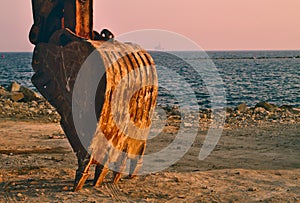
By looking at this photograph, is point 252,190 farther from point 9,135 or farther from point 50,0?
point 9,135

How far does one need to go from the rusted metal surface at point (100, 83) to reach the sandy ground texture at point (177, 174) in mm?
456

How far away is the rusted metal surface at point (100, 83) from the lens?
537 centimetres

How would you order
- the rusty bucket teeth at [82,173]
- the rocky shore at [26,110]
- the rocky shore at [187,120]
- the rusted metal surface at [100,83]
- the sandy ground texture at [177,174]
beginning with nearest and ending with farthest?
the rusted metal surface at [100,83]
the rusty bucket teeth at [82,173]
the sandy ground texture at [177,174]
the rocky shore at [187,120]
the rocky shore at [26,110]

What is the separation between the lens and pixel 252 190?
19.7ft

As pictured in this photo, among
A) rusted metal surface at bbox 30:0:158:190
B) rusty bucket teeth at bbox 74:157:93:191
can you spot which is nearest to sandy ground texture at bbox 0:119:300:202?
rusty bucket teeth at bbox 74:157:93:191

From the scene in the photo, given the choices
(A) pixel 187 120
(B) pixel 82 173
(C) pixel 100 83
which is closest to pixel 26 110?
(A) pixel 187 120

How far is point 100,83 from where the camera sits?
530cm

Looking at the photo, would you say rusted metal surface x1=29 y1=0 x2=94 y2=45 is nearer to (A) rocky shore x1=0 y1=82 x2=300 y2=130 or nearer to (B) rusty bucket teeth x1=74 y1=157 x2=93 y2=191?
(B) rusty bucket teeth x1=74 y1=157 x2=93 y2=191

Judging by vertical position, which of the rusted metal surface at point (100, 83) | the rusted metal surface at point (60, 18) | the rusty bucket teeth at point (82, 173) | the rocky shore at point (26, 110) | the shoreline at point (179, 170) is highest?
the rusted metal surface at point (60, 18)

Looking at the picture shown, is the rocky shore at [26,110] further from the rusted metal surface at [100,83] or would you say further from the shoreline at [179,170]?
the rusted metal surface at [100,83]

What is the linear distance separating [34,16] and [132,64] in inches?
62.8

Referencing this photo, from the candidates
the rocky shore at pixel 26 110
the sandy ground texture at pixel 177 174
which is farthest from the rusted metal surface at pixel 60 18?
the rocky shore at pixel 26 110

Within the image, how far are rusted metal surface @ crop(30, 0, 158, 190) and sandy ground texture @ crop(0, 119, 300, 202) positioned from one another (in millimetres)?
456

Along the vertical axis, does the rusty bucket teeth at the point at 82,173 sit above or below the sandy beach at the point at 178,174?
above
